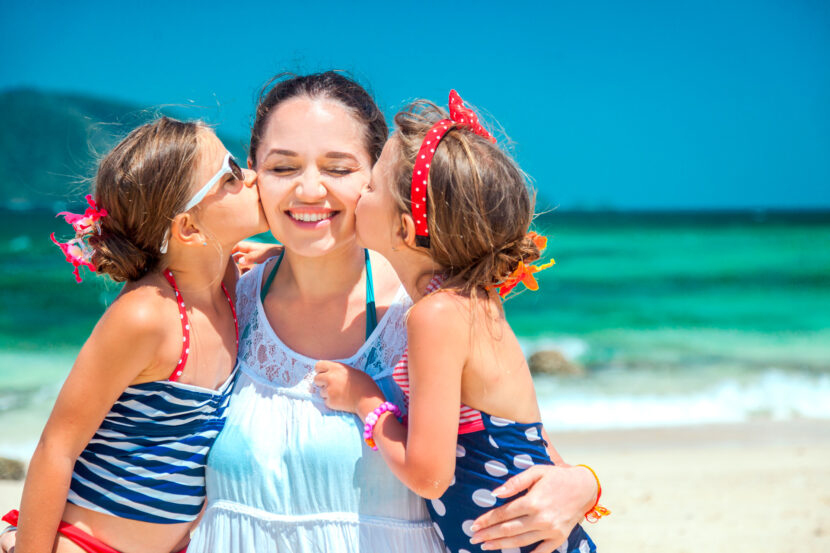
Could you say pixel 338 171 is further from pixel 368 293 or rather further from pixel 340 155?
pixel 368 293

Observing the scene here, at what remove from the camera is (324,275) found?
2.45m

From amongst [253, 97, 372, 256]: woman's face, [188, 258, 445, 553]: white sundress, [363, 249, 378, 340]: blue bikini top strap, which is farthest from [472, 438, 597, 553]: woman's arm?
[253, 97, 372, 256]: woman's face

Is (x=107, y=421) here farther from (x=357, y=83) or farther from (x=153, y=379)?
(x=357, y=83)

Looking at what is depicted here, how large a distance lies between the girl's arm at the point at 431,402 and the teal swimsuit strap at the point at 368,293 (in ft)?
1.27

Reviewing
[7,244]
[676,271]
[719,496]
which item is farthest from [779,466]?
[7,244]

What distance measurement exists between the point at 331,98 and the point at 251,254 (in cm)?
78

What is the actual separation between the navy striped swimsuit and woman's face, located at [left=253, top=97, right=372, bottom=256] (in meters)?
0.42

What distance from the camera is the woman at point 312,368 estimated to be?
6.75 ft

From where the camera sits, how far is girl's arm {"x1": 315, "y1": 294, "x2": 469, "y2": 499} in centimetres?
189

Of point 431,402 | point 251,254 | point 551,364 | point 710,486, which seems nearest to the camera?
point 431,402

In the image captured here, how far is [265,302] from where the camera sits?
8.09ft

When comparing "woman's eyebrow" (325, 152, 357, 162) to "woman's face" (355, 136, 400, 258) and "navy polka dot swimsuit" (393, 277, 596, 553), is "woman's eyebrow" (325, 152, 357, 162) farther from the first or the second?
"navy polka dot swimsuit" (393, 277, 596, 553)

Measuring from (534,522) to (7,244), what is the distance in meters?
22.0

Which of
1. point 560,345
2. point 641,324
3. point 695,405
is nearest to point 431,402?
point 695,405
